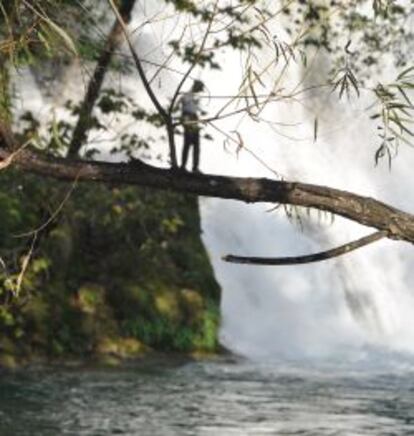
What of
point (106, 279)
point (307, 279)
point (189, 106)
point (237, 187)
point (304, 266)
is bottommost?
point (237, 187)

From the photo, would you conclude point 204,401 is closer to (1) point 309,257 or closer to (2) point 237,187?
(2) point 237,187

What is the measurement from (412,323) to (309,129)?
367 inches

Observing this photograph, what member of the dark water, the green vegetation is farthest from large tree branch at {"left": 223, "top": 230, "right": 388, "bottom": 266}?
the green vegetation

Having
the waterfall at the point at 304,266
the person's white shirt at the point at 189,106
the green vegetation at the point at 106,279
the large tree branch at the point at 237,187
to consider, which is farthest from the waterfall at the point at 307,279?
the large tree branch at the point at 237,187

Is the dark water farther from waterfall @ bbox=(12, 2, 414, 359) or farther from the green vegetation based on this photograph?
waterfall @ bbox=(12, 2, 414, 359)

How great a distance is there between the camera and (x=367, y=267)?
20.8m

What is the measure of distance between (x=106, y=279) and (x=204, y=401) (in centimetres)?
480

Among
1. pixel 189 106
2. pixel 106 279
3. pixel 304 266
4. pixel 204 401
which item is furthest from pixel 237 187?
pixel 304 266

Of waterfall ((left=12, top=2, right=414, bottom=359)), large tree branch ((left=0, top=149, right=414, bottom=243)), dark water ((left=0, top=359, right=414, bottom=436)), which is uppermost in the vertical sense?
waterfall ((left=12, top=2, right=414, bottom=359))

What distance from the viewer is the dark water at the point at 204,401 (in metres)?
9.55

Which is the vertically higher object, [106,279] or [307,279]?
[307,279]

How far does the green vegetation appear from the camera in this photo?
535 inches

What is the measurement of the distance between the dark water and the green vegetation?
3.02ft

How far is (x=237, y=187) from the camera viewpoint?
366cm
